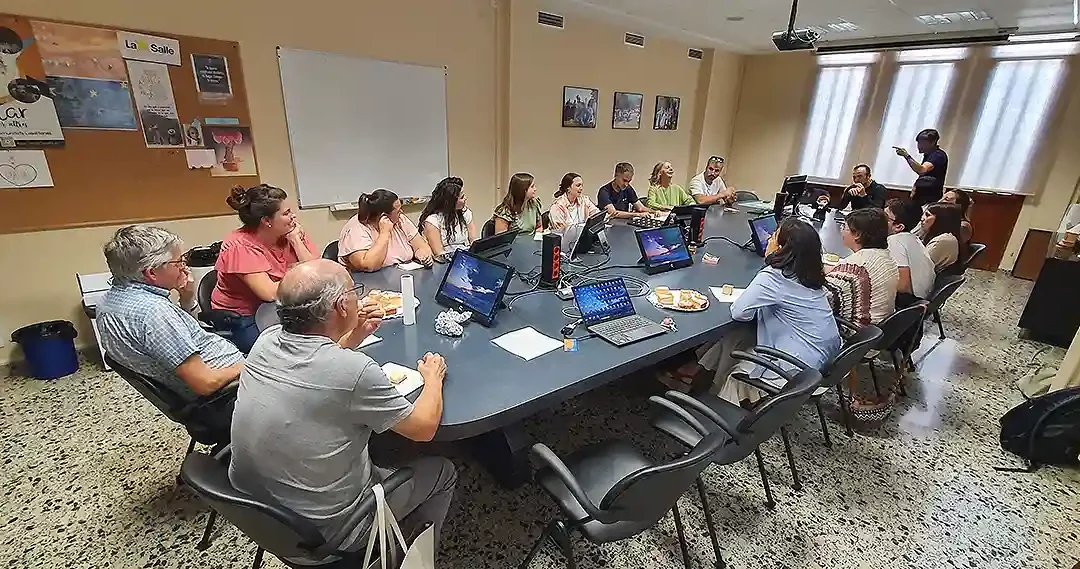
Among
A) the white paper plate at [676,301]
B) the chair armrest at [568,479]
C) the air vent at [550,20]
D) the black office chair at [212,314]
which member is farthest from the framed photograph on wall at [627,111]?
the chair armrest at [568,479]

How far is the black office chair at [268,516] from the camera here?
3.46 ft

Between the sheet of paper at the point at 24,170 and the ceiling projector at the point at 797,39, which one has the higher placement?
the ceiling projector at the point at 797,39

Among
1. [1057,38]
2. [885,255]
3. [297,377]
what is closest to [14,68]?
[297,377]

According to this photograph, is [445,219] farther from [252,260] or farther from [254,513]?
[254,513]

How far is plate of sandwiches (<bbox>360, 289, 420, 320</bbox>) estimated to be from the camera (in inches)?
78.5

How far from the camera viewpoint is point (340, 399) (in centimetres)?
113

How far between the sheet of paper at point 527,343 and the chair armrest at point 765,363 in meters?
0.84

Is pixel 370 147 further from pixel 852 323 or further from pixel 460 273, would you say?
pixel 852 323

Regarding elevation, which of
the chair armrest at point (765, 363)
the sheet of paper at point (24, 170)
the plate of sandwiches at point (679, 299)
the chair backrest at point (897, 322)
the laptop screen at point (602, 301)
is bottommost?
the chair armrest at point (765, 363)

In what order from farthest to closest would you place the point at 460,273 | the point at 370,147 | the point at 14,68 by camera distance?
the point at 370,147 → the point at 14,68 → the point at 460,273

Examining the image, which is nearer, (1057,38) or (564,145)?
(1057,38)

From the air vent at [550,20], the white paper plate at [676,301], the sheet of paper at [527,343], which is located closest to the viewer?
the sheet of paper at [527,343]

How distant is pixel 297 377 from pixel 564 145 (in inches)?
197

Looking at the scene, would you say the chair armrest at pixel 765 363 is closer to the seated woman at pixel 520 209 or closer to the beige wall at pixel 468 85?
the seated woman at pixel 520 209
